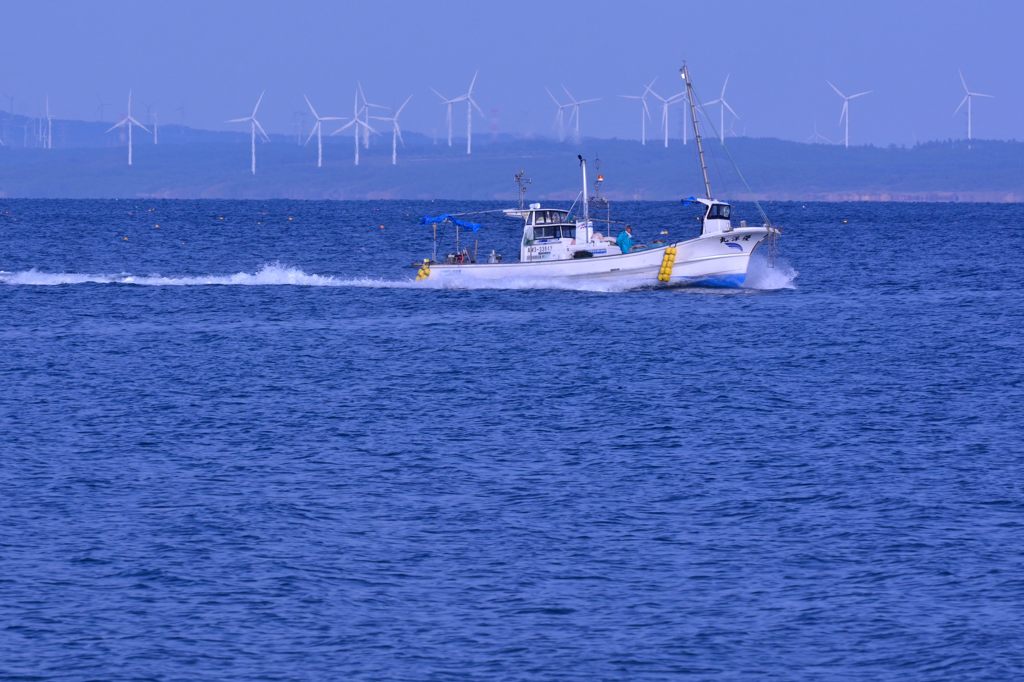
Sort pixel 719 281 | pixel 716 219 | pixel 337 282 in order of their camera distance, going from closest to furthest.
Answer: pixel 716 219 → pixel 719 281 → pixel 337 282

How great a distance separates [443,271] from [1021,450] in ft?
176

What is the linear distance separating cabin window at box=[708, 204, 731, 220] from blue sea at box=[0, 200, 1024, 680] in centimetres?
1026

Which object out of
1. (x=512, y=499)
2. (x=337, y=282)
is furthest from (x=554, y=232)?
(x=512, y=499)

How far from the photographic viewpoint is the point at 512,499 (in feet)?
125

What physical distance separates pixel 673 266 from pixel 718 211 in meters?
4.22

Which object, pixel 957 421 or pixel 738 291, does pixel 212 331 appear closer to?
pixel 738 291

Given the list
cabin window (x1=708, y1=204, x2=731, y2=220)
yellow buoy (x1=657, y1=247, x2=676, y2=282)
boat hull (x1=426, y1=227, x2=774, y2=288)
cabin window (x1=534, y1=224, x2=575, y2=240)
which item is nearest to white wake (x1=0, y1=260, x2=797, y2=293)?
boat hull (x1=426, y1=227, x2=774, y2=288)

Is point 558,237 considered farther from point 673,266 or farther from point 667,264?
point 673,266

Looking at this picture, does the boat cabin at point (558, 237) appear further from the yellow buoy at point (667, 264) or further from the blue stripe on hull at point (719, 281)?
the blue stripe on hull at point (719, 281)

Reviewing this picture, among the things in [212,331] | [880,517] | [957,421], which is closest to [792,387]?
[957,421]

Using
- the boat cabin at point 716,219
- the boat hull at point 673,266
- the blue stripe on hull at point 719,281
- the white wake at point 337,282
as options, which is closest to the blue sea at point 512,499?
the boat cabin at point 716,219

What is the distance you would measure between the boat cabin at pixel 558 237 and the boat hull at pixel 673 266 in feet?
2.45

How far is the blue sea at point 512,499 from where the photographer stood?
27.8 metres

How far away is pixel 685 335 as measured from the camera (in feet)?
240
